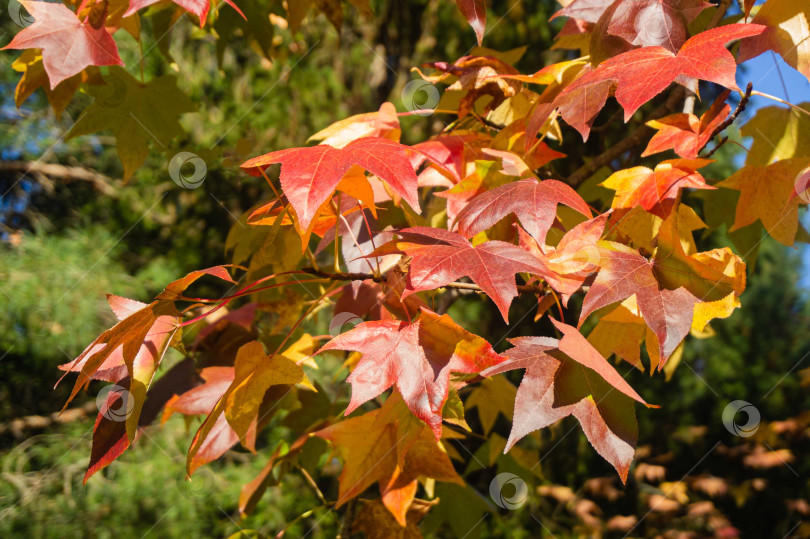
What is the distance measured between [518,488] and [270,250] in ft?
2.07

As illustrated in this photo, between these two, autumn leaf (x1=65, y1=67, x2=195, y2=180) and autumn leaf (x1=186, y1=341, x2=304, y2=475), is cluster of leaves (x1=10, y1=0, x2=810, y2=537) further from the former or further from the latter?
autumn leaf (x1=65, y1=67, x2=195, y2=180)

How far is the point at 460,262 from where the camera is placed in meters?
0.45

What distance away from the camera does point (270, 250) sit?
59 cm

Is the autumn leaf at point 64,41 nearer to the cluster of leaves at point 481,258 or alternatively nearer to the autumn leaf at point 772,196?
the cluster of leaves at point 481,258

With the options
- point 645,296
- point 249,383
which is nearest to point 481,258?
point 645,296

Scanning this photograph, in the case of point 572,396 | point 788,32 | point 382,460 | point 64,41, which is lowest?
point 382,460

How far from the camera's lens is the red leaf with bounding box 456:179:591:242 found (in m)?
0.50

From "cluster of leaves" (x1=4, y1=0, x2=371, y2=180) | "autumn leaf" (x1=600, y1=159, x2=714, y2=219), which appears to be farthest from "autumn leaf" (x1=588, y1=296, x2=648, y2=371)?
"cluster of leaves" (x1=4, y1=0, x2=371, y2=180)

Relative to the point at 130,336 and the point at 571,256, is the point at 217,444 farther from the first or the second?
the point at 571,256

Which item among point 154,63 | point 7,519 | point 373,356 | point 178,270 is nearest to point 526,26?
point 154,63

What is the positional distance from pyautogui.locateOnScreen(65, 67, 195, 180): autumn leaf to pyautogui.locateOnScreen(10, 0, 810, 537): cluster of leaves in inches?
8.3

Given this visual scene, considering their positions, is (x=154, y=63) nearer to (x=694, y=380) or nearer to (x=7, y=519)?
(x=7, y=519)

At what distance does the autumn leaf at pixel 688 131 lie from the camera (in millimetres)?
533

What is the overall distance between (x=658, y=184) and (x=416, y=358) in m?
0.29
